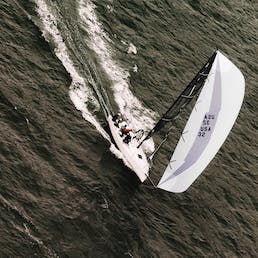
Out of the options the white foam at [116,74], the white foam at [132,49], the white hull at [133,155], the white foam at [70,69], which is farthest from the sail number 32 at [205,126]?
the white foam at [132,49]

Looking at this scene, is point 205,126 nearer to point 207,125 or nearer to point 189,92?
point 207,125

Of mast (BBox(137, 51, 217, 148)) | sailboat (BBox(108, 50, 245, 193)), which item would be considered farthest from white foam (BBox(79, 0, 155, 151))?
sailboat (BBox(108, 50, 245, 193))

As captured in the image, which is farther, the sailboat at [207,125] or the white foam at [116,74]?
the white foam at [116,74]

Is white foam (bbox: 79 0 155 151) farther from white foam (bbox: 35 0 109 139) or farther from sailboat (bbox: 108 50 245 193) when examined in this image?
sailboat (bbox: 108 50 245 193)

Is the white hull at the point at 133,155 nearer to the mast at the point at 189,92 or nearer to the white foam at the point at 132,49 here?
the mast at the point at 189,92

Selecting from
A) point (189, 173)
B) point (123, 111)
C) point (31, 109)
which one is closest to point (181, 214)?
point (189, 173)

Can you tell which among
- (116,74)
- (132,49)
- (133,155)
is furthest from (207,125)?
(132,49)
